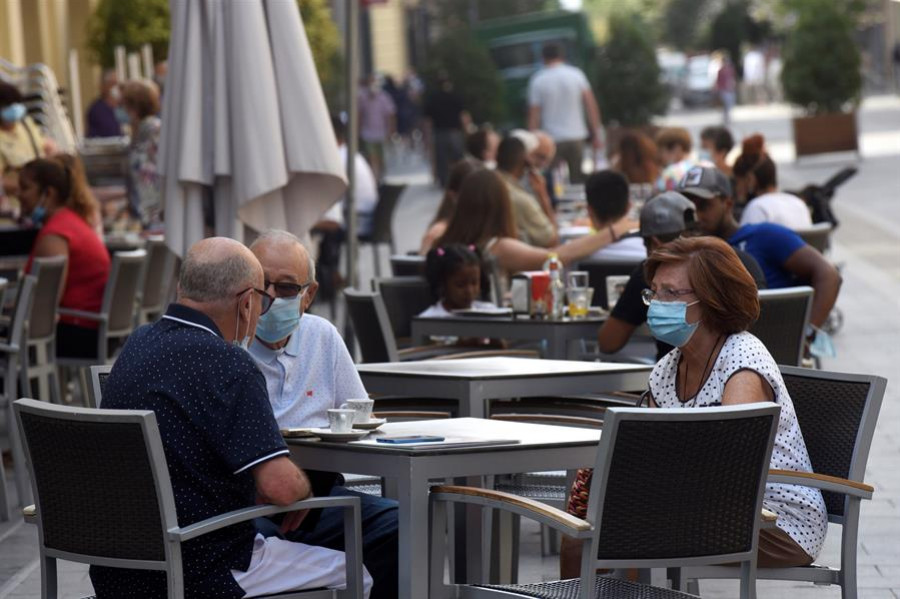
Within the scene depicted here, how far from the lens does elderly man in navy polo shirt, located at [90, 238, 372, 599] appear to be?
158 inches

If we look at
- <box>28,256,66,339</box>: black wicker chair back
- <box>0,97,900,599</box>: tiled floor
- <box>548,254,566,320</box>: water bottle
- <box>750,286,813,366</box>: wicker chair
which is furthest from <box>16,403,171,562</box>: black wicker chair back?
<box>28,256,66,339</box>: black wicker chair back

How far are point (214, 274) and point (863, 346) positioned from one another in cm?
832

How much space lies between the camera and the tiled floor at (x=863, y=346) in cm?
616

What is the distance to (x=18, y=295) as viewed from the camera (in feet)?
24.5

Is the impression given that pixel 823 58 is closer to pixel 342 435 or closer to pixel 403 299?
pixel 403 299

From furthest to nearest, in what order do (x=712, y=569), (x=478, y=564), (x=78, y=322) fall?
(x=78, y=322) < (x=478, y=564) < (x=712, y=569)

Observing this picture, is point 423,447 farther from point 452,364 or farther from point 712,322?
point 452,364

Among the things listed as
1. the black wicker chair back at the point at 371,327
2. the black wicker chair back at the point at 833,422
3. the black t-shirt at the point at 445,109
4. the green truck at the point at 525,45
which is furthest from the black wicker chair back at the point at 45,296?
the green truck at the point at 525,45

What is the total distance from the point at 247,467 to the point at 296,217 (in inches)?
145

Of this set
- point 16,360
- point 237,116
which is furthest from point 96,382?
point 16,360

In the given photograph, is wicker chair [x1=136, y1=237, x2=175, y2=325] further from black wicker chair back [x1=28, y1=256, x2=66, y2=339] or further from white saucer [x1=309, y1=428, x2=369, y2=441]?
white saucer [x1=309, y1=428, x2=369, y2=441]

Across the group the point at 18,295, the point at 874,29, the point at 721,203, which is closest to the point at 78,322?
the point at 18,295

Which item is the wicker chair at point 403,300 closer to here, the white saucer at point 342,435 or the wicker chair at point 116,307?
the wicker chair at point 116,307

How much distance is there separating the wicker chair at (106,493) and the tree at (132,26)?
1613cm
